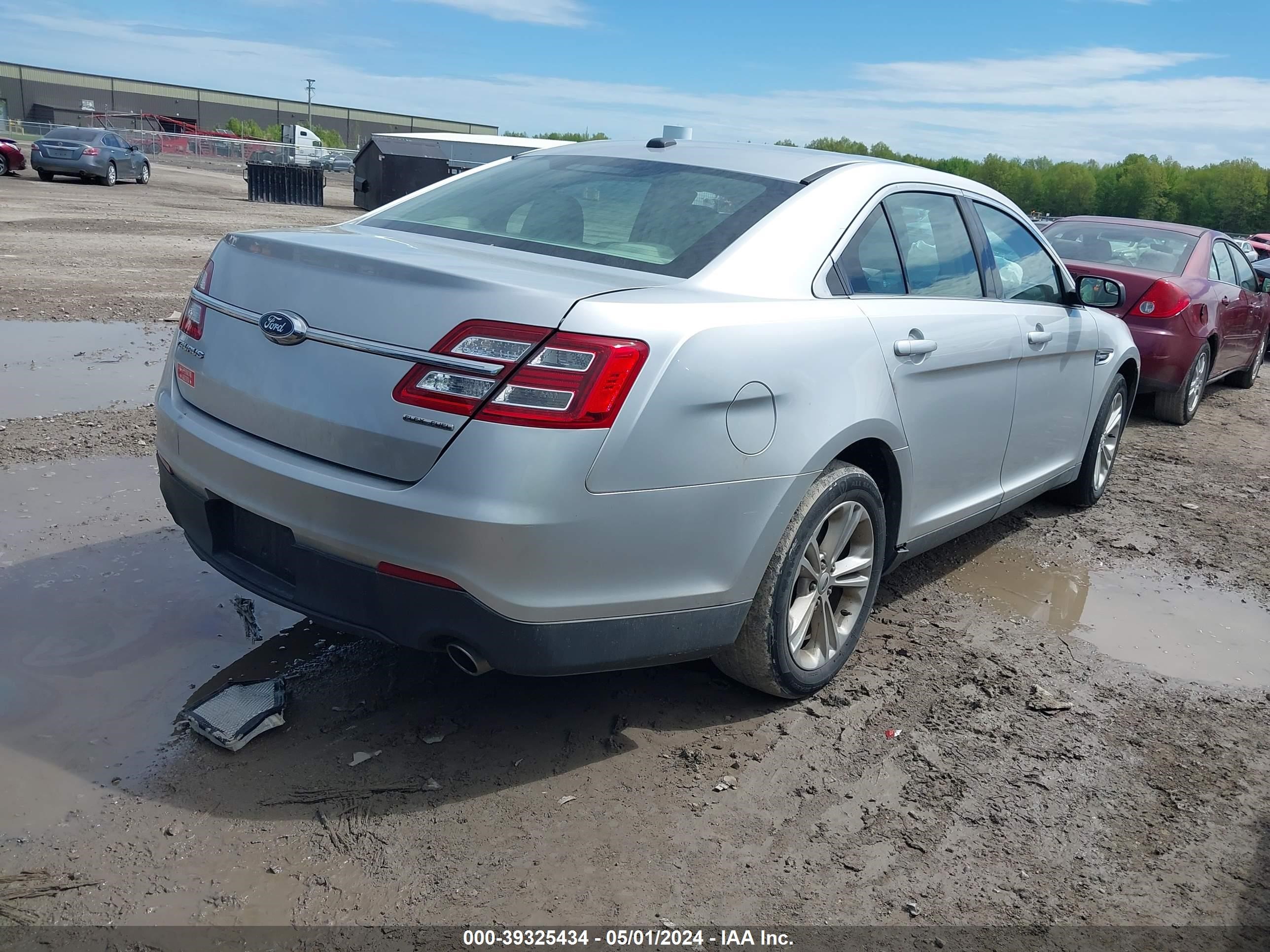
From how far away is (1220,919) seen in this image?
266cm

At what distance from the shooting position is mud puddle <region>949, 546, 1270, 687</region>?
13.9ft

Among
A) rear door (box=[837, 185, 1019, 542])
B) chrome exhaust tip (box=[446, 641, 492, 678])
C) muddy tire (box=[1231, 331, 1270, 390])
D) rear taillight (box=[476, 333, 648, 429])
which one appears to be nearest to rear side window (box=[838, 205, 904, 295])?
rear door (box=[837, 185, 1019, 542])

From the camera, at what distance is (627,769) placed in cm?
311

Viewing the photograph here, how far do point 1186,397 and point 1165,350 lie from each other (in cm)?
69

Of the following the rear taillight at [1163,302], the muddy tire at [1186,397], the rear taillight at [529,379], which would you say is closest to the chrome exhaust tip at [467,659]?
the rear taillight at [529,379]

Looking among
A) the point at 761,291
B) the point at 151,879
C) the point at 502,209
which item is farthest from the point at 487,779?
the point at 502,209

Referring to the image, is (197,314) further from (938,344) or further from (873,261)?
(938,344)

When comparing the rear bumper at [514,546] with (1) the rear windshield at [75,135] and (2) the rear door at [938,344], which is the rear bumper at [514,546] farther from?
(1) the rear windshield at [75,135]

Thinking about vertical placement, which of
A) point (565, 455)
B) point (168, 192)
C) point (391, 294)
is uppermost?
point (391, 294)

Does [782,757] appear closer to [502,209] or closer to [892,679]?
[892,679]

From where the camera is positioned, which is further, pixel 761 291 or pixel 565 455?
pixel 761 291

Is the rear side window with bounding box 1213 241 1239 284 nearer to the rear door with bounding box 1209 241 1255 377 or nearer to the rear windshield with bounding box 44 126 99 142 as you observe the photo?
the rear door with bounding box 1209 241 1255 377

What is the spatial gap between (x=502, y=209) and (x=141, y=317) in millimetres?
7213

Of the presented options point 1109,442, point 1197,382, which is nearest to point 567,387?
point 1109,442
